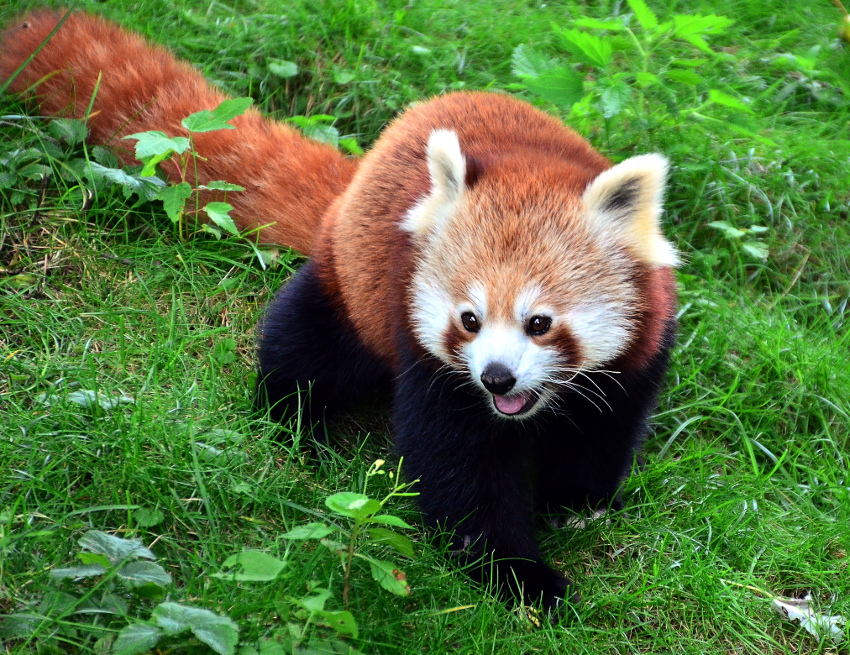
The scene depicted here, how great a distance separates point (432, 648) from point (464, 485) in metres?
0.60

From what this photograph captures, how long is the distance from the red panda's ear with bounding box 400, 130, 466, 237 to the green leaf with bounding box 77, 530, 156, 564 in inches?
50.1

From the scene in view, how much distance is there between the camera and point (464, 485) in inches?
111

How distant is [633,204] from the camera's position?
262 cm

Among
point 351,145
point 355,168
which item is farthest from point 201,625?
point 351,145

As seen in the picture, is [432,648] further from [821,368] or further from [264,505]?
[821,368]

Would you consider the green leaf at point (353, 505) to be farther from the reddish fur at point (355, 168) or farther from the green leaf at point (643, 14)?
the green leaf at point (643, 14)

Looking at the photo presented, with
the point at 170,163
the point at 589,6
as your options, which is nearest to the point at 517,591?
the point at 170,163

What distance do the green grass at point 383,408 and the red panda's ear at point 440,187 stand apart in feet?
3.05

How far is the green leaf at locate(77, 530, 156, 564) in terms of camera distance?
7.15 ft

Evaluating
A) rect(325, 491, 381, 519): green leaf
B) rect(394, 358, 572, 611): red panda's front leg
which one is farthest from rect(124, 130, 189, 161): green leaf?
rect(325, 491, 381, 519): green leaf

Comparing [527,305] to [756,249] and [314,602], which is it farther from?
[756,249]

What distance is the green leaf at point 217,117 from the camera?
11.1ft

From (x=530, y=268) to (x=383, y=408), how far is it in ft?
4.15

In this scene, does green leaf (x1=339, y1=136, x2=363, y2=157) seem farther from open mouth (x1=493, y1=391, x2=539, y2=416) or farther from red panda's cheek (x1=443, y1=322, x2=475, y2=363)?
open mouth (x1=493, y1=391, x2=539, y2=416)
